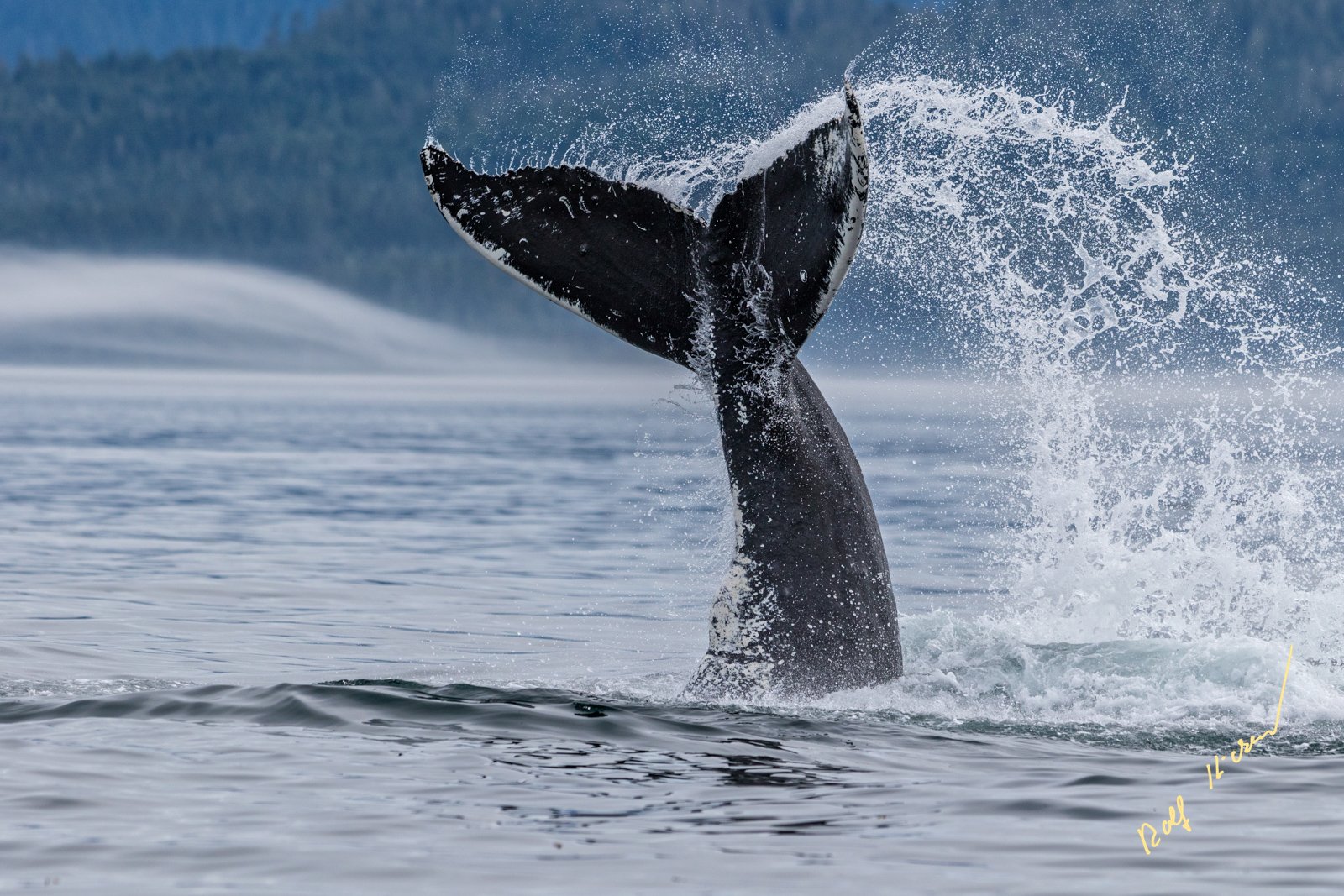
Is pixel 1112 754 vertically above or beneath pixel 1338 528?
beneath

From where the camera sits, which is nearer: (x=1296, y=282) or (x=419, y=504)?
(x=419, y=504)

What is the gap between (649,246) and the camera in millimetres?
9695

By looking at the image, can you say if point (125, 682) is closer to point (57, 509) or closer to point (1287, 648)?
point (1287, 648)

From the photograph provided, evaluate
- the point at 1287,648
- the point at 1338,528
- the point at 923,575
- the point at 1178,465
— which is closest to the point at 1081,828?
the point at 1287,648

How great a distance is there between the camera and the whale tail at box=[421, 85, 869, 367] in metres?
9.32

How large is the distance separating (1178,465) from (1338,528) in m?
13.3

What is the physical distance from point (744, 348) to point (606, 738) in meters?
2.06

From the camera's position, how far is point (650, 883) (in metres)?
6.92
